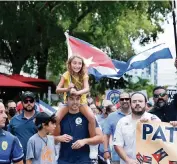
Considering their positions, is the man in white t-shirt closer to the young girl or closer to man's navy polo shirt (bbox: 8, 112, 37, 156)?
the young girl

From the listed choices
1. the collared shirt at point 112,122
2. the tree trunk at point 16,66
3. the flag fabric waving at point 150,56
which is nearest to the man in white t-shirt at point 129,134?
the collared shirt at point 112,122

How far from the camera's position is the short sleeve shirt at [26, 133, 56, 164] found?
7973 millimetres

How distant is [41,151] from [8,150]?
1.63 m

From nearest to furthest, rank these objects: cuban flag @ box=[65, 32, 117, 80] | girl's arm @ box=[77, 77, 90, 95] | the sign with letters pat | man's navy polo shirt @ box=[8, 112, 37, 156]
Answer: girl's arm @ box=[77, 77, 90, 95]
the sign with letters pat
man's navy polo shirt @ box=[8, 112, 37, 156]
cuban flag @ box=[65, 32, 117, 80]

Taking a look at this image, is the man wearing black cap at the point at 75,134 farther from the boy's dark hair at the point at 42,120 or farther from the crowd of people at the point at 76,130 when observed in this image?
the boy's dark hair at the point at 42,120

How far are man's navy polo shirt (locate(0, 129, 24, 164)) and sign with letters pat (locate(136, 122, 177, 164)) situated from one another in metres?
2.22

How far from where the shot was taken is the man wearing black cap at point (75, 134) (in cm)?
775

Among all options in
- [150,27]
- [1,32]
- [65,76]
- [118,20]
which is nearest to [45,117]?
[65,76]

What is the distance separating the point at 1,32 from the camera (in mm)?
28484

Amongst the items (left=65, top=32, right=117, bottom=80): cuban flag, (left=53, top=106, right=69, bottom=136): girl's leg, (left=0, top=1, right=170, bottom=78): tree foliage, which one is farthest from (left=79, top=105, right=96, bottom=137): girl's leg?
(left=0, top=1, right=170, bottom=78): tree foliage

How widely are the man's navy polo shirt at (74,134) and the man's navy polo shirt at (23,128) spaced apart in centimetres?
188

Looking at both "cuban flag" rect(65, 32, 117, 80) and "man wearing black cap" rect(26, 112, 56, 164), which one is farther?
"cuban flag" rect(65, 32, 117, 80)

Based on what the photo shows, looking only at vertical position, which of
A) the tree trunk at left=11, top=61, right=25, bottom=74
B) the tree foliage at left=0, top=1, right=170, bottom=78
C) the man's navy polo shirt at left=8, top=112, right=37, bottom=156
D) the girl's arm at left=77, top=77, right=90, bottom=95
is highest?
the tree foliage at left=0, top=1, right=170, bottom=78

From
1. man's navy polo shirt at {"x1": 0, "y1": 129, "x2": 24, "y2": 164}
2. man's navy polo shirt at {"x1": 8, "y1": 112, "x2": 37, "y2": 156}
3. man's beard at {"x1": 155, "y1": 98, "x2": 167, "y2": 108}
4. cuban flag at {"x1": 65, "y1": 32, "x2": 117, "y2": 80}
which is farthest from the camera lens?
cuban flag at {"x1": 65, "y1": 32, "x2": 117, "y2": 80}
